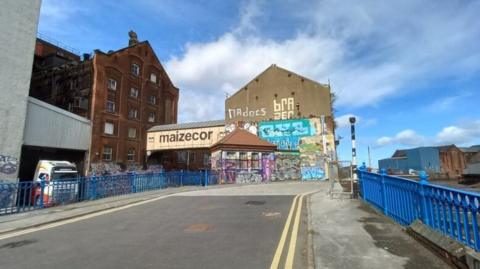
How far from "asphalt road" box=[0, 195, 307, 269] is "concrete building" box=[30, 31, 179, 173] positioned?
2897cm

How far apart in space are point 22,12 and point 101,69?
1609cm

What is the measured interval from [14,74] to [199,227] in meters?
19.9

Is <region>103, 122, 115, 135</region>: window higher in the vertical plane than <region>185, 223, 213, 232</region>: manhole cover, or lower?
higher

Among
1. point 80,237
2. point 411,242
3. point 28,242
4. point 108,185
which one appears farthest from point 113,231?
point 108,185

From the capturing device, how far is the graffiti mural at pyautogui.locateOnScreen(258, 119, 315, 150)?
33031 mm

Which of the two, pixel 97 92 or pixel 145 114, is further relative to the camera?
pixel 145 114

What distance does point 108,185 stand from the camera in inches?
659

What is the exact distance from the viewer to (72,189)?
14.6 metres

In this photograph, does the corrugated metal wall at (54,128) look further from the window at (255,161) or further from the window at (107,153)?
the window at (255,161)

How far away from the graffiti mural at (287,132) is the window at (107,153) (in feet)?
62.4

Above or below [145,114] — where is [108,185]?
below

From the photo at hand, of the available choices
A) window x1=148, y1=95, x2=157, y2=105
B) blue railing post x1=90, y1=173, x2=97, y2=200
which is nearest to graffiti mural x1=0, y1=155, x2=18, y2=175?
blue railing post x1=90, y1=173, x2=97, y2=200

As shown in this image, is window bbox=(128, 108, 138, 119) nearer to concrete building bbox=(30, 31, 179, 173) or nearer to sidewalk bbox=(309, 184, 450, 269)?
concrete building bbox=(30, 31, 179, 173)

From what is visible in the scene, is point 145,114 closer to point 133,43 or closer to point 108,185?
point 133,43
